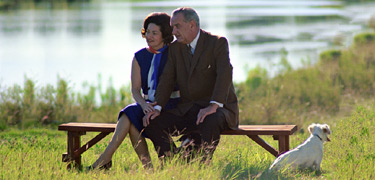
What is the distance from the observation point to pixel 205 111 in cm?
493

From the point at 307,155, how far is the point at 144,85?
156cm

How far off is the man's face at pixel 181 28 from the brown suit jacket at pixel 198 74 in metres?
0.12

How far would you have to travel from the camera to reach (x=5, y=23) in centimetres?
3334

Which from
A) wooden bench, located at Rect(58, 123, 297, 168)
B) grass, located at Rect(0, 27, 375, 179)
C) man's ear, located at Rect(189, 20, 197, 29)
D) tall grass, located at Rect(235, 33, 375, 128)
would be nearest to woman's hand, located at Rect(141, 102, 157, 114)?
wooden bench, located at Rect(58, 123, 297, 168)

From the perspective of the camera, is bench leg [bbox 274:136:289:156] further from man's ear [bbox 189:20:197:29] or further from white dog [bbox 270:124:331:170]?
man's ear [bbox 189:20:197:29]

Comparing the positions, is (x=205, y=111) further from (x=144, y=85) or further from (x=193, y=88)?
(x=144, y=85)

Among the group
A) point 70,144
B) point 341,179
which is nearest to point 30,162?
point 70,144

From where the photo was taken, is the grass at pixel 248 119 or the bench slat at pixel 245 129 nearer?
the grass at pixel 248 119

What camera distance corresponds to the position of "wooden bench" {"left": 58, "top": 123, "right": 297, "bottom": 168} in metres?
5.12

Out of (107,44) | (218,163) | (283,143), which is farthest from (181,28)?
(107,44)

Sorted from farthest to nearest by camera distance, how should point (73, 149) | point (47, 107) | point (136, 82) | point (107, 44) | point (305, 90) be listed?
point (107, 44), point (305, 90), point (47, 107), point (73, 149), point (136, 82)

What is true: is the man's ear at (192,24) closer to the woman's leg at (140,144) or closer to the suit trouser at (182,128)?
the suit trouser at (182,128)

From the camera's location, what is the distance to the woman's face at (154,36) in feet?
16.8

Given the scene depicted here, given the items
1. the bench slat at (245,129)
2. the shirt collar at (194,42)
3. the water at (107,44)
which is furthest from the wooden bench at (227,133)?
the water at (107,44)
